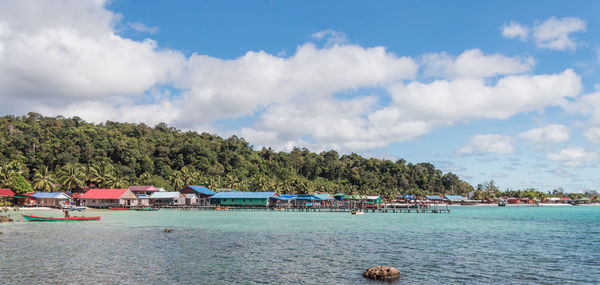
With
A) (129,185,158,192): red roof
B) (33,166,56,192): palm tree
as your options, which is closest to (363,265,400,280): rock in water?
(33,166,56,192): palm tree

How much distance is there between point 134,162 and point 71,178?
31840 millimetres

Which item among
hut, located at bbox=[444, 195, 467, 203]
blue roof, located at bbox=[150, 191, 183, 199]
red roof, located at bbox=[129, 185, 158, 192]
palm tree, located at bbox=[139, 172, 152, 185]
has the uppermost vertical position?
palm tree, located at bbox=[139, 172, 152, 185]

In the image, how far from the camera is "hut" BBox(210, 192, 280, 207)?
104 m

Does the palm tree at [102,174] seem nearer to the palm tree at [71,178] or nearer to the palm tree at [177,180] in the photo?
the palm tree at [71,178]

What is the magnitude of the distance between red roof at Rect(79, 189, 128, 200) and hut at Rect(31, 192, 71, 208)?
521 centimetres

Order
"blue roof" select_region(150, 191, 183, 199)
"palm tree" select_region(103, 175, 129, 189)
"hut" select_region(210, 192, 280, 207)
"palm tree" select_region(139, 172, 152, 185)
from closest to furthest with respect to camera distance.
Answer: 1. "hut" select_region(210, 192, 280, 207)
2. "palm tree" select_region(103, 175, 129, 189)
3. "blue roof" select_region(150, 191, 183, 199)
4. "palm tree" select_region(139, 172, 152, 185)

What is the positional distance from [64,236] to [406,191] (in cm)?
17227

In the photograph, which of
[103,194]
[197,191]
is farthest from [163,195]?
[103,194]

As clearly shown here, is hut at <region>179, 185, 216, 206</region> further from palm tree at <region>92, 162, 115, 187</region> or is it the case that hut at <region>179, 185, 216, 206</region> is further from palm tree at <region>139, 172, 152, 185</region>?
palm tree at <region>92, 162, 115, 187</region>

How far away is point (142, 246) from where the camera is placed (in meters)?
32.2

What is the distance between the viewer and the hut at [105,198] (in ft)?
325

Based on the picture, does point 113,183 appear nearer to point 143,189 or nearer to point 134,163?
point 143,189

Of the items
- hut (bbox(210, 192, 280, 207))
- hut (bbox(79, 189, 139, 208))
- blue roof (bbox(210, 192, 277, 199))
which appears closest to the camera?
hut (bbox(79, 189, 139, 208))

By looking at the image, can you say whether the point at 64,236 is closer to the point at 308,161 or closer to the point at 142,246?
the point at 142,246
